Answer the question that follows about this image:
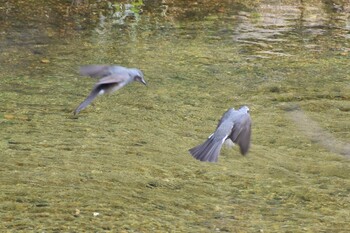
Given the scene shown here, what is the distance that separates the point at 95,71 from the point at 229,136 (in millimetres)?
801

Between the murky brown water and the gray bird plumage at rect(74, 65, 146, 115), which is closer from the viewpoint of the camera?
the gray bird plumage at rect(74, 65, 146, 115)

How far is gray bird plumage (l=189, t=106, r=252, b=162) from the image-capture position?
4.38 meters

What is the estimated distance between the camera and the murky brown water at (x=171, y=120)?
458cm

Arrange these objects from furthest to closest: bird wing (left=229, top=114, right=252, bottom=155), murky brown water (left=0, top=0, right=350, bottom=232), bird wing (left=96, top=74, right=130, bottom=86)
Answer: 1. murky brown water (left=0, top=0, right=350, bottom=232)
2. bird wing (left=229, top=114, right=252, bottom=155)
3. bird wing (left=96, top=74, right=130, bottom=86)

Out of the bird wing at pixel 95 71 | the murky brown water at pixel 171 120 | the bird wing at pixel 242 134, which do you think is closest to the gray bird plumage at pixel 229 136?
the bird wing at pixel 242 134

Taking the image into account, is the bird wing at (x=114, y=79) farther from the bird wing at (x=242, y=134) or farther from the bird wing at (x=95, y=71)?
the bird wing at (x=242, y=134)

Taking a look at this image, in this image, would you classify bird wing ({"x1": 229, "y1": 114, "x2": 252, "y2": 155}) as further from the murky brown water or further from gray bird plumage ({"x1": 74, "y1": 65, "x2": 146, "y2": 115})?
gray bird plumage ({"x1": 74, "y1": 65, "x2": 146, "y2": 115})

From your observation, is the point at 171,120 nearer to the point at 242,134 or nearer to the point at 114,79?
the point at 242,134

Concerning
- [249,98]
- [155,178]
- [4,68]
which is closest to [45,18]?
[4,68]

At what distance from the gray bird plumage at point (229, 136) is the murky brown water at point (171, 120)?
1.23 ft

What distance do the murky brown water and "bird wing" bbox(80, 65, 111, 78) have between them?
0.72 m

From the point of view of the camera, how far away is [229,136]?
4539 millimetres

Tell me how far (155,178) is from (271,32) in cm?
481

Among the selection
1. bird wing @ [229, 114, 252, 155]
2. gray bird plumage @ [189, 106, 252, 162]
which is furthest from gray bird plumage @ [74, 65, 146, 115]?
bird wing @ [229, 114, 252, 155]
